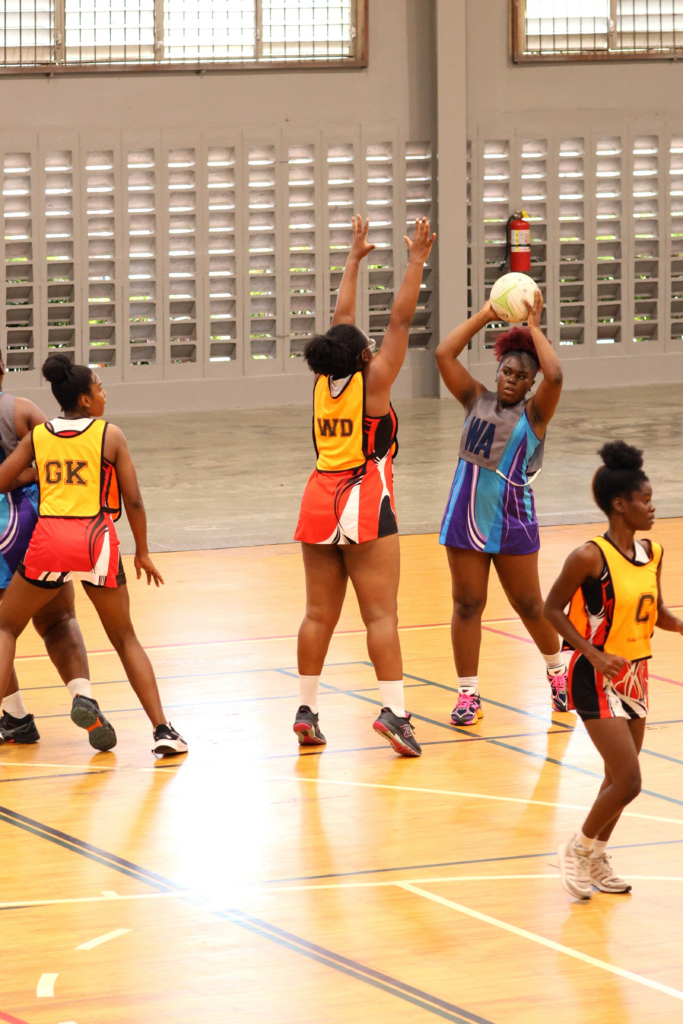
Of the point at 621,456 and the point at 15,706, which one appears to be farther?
the point at 15,706

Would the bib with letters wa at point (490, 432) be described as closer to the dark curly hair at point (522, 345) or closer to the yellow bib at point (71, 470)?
the dark curly hair at point (522, 345)

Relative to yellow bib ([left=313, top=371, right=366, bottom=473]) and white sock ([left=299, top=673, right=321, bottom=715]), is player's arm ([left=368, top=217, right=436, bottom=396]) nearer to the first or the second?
yellow bib ([left=313, top=371, right=366, bottom=473])

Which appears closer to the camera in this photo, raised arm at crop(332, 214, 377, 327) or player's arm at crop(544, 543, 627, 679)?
player's arm at crop(544, 543, 627, 679)

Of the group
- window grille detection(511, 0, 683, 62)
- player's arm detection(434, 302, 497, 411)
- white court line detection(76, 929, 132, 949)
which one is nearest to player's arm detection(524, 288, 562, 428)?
player's arm detection(434, 302, 497, 411)

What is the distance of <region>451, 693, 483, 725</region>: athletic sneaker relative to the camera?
6746 mm

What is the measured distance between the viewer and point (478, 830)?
17.8 ft

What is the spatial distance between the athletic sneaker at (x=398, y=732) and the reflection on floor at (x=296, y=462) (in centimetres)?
476

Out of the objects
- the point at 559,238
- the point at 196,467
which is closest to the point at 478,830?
the point at 196,467

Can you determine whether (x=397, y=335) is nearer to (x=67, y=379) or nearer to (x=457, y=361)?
(x=457, y=361)

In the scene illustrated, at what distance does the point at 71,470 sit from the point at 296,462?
8.02 m

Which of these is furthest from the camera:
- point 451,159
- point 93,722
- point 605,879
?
point 451,159

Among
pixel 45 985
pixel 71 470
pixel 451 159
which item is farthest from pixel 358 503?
pixel 451 159

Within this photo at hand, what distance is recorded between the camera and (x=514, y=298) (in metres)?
6.67

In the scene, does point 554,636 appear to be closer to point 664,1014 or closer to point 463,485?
point 463,485
